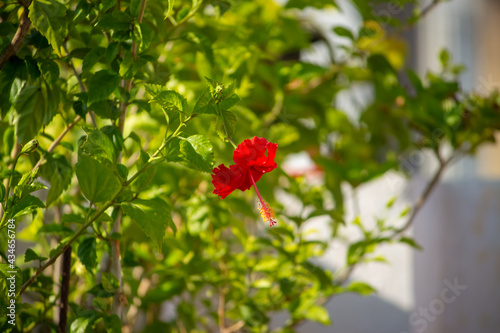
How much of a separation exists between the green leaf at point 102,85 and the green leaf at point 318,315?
482 millimetres

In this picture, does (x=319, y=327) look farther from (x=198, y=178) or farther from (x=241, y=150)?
(x=241, y=150)

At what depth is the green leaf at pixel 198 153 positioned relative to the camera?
383 millimetres

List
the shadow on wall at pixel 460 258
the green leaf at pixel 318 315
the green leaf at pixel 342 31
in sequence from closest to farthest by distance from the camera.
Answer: the green leaf at pixel 318 315
the green leaf at pixel 342 31
the shadow on wall at pixel 460 258

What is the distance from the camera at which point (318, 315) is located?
74cm

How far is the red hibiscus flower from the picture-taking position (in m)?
0.39

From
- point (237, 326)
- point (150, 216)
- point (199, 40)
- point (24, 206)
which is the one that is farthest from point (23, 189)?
point (237, 326)

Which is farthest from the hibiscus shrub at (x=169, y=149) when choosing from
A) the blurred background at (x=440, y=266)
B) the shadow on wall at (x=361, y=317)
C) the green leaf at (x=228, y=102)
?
the shadow on wall at (x=361, y=317)

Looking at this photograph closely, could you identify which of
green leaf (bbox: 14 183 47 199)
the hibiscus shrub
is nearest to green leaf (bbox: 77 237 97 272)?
the hibiscus shrub

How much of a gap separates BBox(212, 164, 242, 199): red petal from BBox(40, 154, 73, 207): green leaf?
0.63 feet

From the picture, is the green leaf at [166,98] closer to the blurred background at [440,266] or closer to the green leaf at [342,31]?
the green leaf at [342,31]

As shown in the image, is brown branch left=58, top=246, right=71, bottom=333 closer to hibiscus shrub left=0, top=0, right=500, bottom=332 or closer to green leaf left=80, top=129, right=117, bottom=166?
hibiscus shrub left=0, top=0, right=500, bottom=332

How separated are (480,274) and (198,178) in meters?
0.87

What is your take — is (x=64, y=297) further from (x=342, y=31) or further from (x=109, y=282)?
(x=342, y=31)

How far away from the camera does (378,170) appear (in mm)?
830
